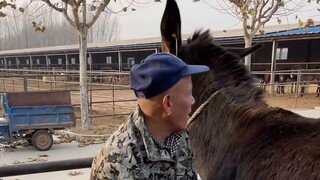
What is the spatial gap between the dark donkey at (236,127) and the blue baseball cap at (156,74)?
0.71 meters

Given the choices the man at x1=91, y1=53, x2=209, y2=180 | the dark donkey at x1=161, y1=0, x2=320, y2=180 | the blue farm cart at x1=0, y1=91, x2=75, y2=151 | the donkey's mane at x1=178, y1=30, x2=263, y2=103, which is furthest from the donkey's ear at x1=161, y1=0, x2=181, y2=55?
the blue farm cart at x1=0, y1=91, x2=75, y2=151

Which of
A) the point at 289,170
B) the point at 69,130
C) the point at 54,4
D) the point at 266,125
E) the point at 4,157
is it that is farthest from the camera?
the point at 69,130

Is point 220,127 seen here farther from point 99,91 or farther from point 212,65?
point 99,91

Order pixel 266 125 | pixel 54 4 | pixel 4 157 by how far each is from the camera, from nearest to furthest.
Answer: pixel 266 125 < pixel 4 157 < pixel 54 4

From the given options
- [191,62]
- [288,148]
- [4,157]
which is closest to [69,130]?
[4,157]

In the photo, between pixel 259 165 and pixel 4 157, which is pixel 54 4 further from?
pixel 259 165

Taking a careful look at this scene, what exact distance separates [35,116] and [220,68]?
6.15m

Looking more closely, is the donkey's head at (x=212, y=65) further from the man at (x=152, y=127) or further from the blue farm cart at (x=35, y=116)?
the blue farm cart at (x=35, y=116)

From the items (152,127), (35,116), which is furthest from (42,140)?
(152,127)

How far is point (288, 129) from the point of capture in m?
1.77

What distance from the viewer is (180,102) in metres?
1.16

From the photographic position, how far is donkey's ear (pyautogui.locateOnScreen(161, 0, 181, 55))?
2.00 m

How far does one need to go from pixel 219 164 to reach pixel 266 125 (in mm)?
296

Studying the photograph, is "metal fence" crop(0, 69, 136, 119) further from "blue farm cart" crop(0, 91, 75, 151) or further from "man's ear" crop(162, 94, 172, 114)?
"man's ear" crop(162, 94, 172, 114)
